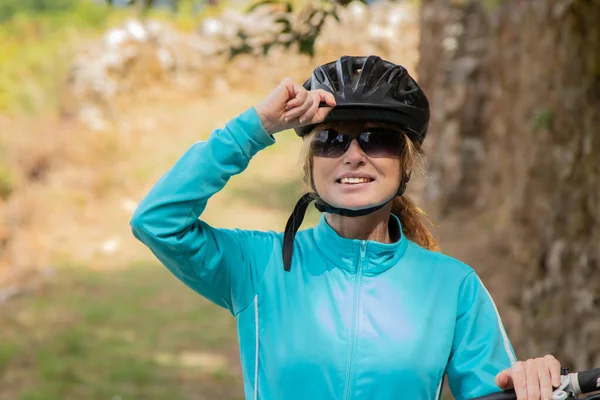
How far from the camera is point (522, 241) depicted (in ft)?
22.6

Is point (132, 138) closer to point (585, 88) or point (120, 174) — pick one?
point (120, 174)

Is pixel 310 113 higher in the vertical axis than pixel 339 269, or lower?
higher

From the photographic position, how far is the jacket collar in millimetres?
2598

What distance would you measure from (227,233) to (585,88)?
11.6 ft

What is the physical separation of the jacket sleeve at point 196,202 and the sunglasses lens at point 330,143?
19 cm

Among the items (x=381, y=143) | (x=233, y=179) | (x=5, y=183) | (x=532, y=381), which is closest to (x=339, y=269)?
(x=381, y=143)

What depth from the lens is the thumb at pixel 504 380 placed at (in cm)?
240

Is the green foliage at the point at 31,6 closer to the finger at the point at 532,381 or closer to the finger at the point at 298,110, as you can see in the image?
the finger at the point at 298,110

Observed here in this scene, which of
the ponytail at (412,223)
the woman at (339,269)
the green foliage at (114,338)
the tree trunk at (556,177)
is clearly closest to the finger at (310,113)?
the woman at (339,269)

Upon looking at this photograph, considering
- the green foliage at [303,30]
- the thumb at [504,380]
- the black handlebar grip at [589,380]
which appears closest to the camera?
the black handlebar grip at [589,380]

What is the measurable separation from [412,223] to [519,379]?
699mm

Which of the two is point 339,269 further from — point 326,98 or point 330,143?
point 326,98

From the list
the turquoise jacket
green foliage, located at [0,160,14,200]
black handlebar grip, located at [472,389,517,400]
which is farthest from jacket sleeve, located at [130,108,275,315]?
green foliage, located at [0,160,14,200]

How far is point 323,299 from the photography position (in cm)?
257
